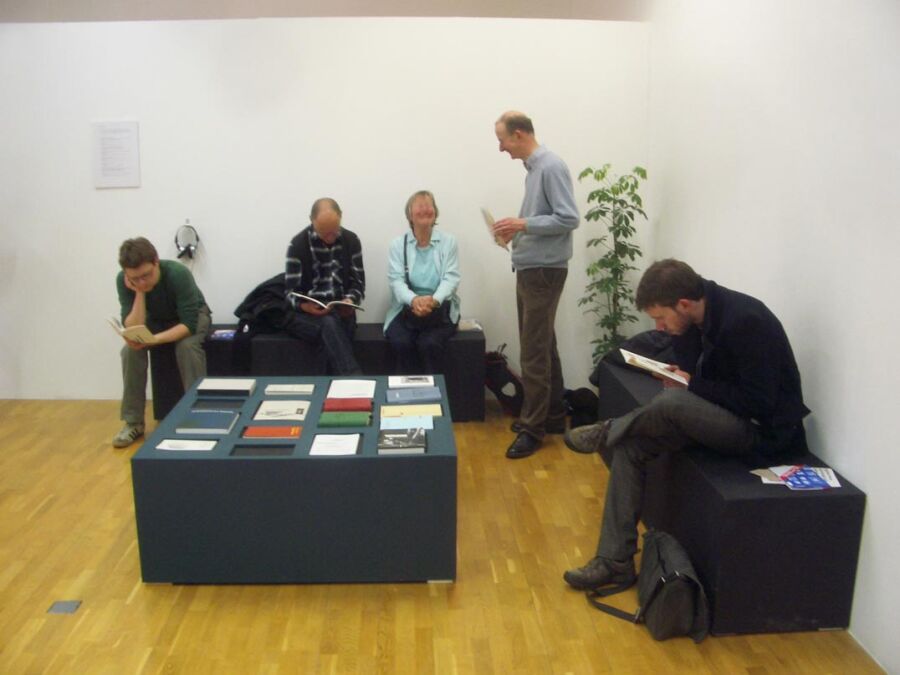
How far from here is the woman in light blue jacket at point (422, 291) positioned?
496 centimetres

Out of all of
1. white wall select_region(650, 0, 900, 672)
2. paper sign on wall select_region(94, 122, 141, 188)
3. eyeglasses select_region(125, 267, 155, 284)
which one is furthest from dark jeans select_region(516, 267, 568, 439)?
paper sign on wall select_region(94, 122, 141, 188)

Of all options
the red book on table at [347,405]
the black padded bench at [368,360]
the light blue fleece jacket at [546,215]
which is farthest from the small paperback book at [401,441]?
the black padded bench at [368,360]

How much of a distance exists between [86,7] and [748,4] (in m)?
4.67

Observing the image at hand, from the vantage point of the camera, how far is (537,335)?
4.45m

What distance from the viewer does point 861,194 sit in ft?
9.32

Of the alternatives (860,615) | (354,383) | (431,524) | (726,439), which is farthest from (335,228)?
(860,615)

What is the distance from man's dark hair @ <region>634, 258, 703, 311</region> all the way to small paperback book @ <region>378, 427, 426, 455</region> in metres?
1.03

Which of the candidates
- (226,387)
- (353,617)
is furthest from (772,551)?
(226,387)

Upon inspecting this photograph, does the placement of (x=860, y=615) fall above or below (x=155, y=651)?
above

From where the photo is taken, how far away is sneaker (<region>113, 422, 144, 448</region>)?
4.66m

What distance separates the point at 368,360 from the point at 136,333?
4.44 feet

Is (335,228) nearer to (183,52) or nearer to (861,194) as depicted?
(183,52)

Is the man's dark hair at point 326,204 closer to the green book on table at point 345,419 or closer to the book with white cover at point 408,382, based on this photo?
the book with white cover at point 408,382

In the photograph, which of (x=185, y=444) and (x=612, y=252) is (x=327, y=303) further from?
(x=185, y=444)
